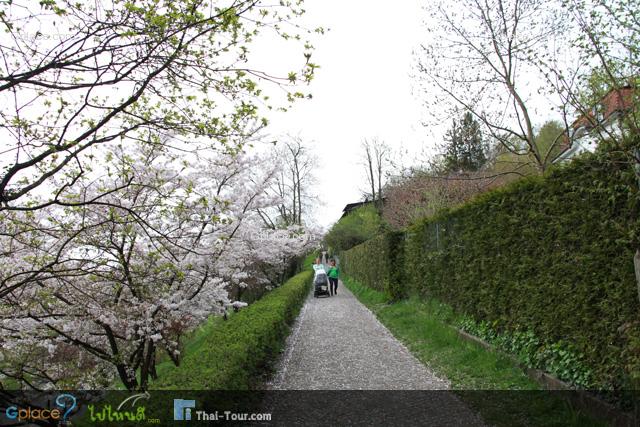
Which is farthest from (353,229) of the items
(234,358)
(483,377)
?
(234,358)

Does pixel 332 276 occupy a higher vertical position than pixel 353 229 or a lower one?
lower

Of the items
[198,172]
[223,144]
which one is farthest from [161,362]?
[223,144]

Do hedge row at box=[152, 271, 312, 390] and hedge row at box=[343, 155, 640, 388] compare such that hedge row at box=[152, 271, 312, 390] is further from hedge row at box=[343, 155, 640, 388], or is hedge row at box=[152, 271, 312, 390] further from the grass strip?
hedge row at box=[343, 155, 640, 388]

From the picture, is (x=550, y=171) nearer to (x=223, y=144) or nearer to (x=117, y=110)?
(x=223, y=144)

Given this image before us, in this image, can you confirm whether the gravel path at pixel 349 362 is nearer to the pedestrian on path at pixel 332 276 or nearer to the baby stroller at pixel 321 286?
the baby stroller at pixel 321 286

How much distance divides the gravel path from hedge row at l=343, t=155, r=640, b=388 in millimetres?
1505

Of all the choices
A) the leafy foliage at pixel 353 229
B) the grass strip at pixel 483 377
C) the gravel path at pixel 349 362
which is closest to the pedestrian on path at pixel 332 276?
the gravel path at pixel 349 362

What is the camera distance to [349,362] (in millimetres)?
6906

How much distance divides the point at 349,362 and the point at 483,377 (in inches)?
84.8

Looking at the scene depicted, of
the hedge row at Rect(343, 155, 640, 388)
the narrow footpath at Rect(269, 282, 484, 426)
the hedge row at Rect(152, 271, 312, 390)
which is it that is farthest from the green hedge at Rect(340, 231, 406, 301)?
the hedge row at Rect(152, 271, 312, 390)

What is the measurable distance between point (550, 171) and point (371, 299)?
12.2 metres

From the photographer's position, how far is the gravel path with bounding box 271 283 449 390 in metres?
5.71

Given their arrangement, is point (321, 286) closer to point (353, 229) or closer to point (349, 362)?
point (349, 362)

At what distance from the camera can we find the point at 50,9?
3232 mm
